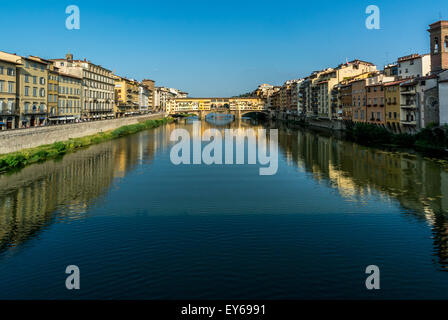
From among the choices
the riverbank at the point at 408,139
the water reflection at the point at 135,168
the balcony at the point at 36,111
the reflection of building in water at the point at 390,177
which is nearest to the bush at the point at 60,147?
the water reflection at the point at 135,168

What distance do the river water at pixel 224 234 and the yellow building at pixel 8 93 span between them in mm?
12216

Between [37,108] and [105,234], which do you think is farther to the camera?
[37,108]

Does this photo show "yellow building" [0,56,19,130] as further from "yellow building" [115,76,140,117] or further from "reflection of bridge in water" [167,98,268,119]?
"reflection of bridge in water" [167,98,268,119]

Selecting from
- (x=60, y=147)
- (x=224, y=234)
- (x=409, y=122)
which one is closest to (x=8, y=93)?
(x=60, y=147)

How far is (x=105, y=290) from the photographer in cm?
902

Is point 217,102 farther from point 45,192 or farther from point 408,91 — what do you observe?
point 45,192

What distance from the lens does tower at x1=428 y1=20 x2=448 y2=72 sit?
34.4m

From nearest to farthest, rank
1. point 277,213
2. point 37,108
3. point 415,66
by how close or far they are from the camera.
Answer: point 277,213 < point 37,108 < point 415,66

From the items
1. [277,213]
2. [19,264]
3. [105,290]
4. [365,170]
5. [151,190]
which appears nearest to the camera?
[105,290]

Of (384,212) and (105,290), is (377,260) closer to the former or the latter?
(384,212)

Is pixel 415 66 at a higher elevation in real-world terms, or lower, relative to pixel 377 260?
higher

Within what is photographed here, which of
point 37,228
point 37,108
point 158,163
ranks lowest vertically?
point 37,228
